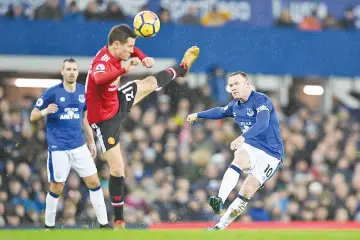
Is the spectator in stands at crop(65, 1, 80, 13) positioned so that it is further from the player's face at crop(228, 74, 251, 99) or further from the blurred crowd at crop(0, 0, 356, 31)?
the player's face at crop(228, 74, 251, 99)

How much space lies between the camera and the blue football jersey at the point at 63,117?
12.5m

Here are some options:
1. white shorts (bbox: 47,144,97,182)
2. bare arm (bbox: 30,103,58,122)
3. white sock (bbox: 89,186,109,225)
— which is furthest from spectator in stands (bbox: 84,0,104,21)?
white sock (bbox: 89,186,109,225)

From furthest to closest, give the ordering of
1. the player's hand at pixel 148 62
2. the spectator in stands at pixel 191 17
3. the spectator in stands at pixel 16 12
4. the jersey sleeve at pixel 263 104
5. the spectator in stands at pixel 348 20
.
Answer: the spectator in stands at pixel 348 20 → the spectator in stands at pixel 191 17 → the spectator in stands at pixel 16 12 → the jersey sleeve at pixel 263 104 → the player's hand at pixel 148 62

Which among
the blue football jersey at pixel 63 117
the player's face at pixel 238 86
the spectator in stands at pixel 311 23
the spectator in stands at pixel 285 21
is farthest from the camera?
the spectator in stands at pixel 311 23

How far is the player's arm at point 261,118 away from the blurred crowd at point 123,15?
7728 millimetres

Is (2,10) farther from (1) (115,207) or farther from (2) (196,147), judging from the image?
(1) (115,207)

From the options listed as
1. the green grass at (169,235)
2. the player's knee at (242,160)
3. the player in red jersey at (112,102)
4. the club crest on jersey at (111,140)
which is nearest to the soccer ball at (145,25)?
the player in red jersey at (112,102)

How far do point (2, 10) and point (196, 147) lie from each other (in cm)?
474

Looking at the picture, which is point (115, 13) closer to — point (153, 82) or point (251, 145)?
point (153, 82)

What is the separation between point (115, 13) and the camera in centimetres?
1872

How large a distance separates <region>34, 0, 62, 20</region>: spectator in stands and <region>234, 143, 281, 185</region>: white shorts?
785cm

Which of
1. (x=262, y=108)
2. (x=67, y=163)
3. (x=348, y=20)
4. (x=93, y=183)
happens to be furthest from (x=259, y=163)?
(x=348, y=20)

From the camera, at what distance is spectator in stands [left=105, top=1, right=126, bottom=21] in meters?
18.7

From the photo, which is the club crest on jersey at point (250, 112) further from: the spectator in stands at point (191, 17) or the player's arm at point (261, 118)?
the spectator in stands at point (191, 17)
